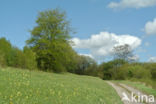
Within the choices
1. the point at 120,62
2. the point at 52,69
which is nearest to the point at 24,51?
the point at 52,69

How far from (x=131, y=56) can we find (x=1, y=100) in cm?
8010

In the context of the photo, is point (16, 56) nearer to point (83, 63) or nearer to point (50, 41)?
point (50, 41)

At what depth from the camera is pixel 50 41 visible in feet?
148

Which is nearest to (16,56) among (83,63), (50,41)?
(50,41)

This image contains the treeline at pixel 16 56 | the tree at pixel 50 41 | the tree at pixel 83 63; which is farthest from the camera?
the tree at pixel 83 63

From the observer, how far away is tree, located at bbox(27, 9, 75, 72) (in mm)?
44219

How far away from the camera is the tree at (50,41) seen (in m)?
44.2

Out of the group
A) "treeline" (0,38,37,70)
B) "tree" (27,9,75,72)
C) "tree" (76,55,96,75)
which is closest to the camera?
"treeline" (0,38,37,70)

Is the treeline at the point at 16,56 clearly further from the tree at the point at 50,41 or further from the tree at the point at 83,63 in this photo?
the tree at the point at 83,63

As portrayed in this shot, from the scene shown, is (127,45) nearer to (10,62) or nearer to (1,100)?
(10,62)

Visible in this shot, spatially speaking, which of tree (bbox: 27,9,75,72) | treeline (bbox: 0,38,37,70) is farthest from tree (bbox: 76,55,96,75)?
treeline (bbox: 0,38,37,70)

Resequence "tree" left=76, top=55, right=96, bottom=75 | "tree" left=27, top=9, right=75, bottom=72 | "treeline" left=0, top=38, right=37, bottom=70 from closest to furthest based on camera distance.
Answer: "treeline" left=0, top=38, right=37, bottom=70
"tree" left=27, top=9, right=75, bottom=72
"tree" left=76, top=55, right=96, bottom=75

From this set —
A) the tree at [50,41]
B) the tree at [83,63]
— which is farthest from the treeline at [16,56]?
the tree at [83,63]

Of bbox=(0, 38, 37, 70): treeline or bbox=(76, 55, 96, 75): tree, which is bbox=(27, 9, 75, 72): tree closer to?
bbox=(0, 38, 37, 70): treeline
